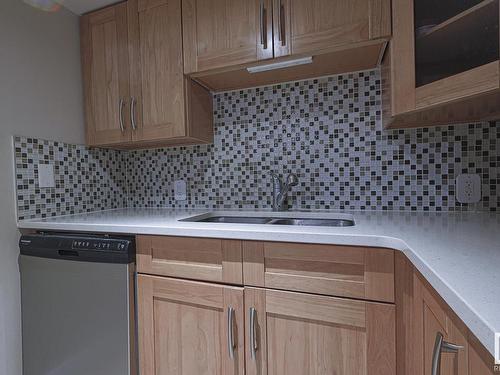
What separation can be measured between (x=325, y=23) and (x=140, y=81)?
952 mm

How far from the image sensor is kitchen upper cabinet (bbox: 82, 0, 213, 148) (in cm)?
140

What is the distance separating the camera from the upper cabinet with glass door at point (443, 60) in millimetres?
779

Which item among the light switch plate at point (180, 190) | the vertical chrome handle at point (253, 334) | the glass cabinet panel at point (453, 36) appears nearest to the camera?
the glass cabinet panel at point (453, 36)

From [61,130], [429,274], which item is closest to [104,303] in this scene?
[61,130]

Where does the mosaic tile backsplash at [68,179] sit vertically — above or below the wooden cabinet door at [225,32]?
Result: below

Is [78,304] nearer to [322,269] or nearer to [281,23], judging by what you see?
[322,269]

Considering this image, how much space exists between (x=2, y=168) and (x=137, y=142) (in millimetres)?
588

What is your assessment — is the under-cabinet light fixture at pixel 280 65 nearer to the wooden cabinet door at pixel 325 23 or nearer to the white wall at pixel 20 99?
the wooden cabinet door at pixel 325 23

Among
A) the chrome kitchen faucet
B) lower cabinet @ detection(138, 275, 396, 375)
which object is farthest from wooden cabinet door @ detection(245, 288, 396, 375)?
the chrome kitchen faucet

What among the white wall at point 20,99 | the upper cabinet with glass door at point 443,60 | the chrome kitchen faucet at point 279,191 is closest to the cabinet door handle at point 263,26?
the upper cabinet with glass door at point 443,60

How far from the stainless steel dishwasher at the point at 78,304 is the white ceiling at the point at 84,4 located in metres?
1.21

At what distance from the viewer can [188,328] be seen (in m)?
1.06

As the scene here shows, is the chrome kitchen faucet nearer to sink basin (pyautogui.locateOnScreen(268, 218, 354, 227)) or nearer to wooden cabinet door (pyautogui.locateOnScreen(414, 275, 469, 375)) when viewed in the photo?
sink basin (pyautogui.locateOnScreen(268, 218, 354, 227))

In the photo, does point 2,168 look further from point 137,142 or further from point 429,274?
point 429,274
